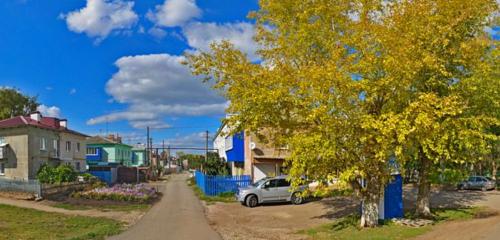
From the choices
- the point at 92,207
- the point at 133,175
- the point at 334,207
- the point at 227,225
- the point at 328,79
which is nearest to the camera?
the point at 328,79

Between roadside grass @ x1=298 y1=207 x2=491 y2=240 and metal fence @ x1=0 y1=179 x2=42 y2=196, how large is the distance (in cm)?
1965

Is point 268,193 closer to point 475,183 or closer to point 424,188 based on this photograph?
point 424,188

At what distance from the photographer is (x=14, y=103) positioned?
6366 cm

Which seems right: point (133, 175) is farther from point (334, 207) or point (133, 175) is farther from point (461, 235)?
point (461, 235)

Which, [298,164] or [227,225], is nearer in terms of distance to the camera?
[298,164]

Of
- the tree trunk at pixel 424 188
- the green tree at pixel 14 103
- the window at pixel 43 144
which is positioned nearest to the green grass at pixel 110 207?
the tree trunk at pixel 424 188

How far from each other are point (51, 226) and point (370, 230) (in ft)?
38.8

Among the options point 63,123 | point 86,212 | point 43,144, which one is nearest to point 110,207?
point 86,212

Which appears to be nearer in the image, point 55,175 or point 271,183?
point 271,183

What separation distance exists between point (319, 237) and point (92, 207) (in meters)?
15.7

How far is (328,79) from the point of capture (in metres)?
13.6

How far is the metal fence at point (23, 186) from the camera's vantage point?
29.4m

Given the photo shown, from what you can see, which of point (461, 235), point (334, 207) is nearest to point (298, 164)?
point (461, 235)

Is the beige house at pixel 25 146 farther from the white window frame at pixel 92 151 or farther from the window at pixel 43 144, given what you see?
the white window frame at pixel 92 151
